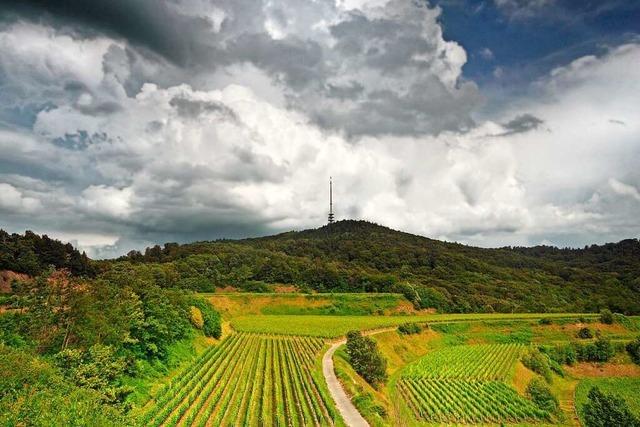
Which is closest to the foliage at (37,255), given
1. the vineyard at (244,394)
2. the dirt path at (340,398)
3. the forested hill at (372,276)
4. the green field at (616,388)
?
the forested hill at (372,276)

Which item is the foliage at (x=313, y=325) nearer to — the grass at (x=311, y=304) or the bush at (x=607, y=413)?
the grass at (x=311, y=304)

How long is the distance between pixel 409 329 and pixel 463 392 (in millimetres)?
31226

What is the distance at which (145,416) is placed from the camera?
1300 inches

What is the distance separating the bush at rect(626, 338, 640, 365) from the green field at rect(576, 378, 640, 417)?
287 inches

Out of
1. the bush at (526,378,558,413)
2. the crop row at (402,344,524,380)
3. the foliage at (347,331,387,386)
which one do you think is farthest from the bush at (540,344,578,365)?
the foliage at (347,331,387,386)

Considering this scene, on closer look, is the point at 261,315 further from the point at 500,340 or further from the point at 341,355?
the point at 500,340

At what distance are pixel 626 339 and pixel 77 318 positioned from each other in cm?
11816

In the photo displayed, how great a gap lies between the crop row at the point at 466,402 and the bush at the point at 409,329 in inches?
1002

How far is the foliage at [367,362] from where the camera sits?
2175 inches

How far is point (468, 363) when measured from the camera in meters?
72.8

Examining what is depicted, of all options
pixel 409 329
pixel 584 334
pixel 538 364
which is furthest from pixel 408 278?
pixel 538 364

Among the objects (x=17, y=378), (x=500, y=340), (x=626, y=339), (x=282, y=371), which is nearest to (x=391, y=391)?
(x=282, y=371)

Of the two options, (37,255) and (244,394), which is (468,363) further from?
(37,255)

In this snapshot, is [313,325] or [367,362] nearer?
[367,362]
